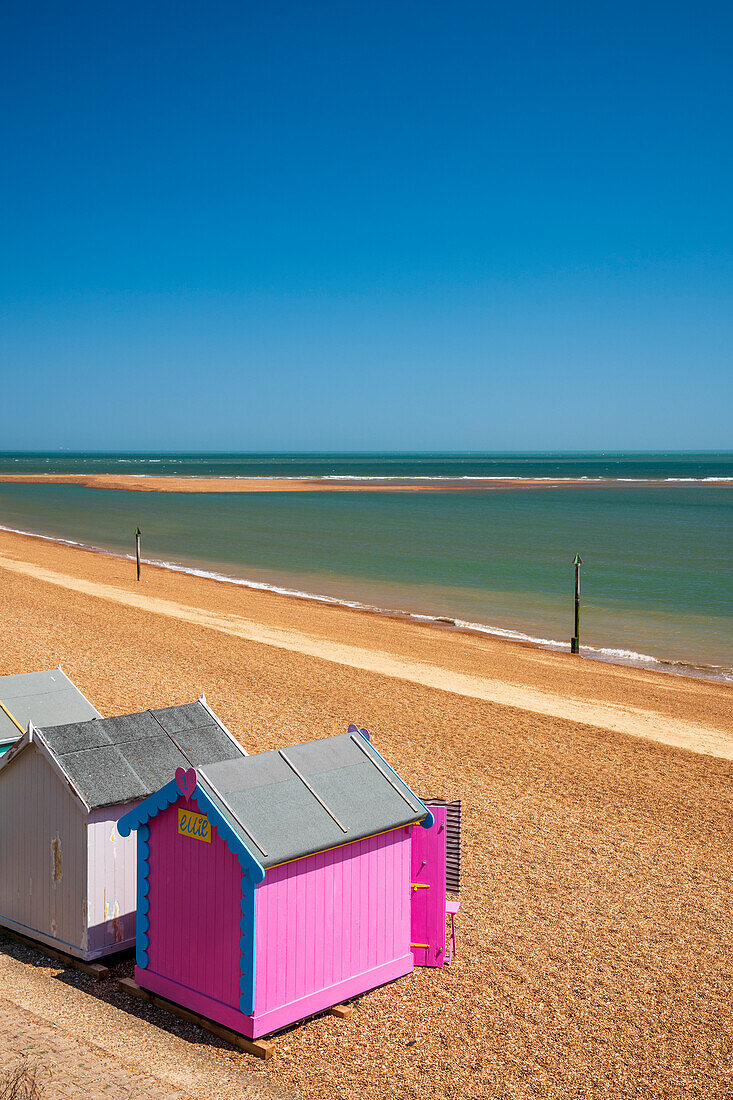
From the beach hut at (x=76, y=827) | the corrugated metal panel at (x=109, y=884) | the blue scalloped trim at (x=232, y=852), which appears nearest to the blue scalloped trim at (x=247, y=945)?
the blue scalloped trim at (x=232, y=852)

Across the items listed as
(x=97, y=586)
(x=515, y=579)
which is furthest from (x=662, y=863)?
(x=515, y=579)

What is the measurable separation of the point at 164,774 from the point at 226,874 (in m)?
1.63

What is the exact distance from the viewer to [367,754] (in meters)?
7.91

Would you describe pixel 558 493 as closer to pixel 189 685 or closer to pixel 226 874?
pixel 189 685

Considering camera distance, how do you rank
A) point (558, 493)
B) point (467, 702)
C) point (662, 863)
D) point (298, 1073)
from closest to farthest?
1. point (298, 1073)
2. point (662, 863)
3. point (467, 702)
4. point (558, 493)

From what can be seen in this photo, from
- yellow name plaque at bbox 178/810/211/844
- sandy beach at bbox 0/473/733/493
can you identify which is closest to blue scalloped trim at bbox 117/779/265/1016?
yellow name plaque at bbox 178/810/211/844

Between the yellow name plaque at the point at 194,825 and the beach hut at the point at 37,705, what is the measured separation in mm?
2820

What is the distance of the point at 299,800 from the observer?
7074 mm

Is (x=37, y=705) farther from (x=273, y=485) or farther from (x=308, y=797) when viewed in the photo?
(x=273, y=485)

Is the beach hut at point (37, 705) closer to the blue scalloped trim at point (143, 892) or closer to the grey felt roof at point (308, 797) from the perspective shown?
the blue scalloped trim at point (143, 892)

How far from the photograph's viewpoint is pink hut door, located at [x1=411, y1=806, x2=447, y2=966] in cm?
788

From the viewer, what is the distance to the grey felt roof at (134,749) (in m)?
7.71

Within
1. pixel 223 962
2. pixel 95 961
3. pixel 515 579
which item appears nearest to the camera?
pixel 223 962

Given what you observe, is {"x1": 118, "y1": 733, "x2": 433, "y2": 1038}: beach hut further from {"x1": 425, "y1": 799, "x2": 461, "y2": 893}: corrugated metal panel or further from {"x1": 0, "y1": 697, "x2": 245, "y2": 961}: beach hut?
{"x1": 425, "y1": 799, "x2": 461, "y2": 893}: corrugated metal panel
